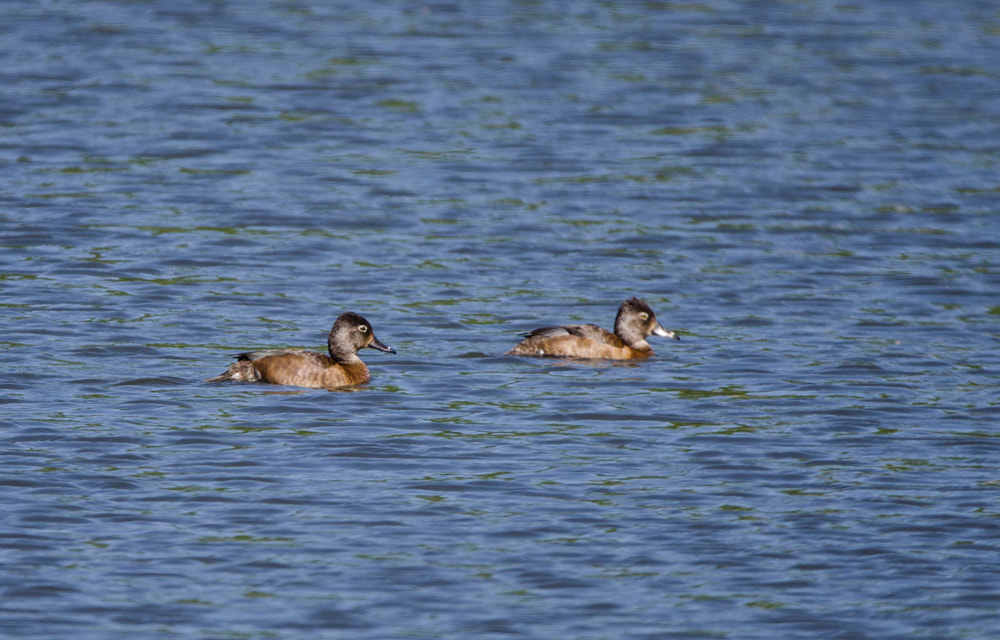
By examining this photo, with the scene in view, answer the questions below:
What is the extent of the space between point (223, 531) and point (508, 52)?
805 inches

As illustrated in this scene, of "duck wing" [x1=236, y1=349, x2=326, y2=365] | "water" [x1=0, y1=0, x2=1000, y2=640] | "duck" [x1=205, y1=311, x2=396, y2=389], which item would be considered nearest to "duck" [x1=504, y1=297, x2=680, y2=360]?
"water" [x1=0, y1=0, x2=1000, y2=640]

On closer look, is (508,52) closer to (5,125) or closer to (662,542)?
(5,125)

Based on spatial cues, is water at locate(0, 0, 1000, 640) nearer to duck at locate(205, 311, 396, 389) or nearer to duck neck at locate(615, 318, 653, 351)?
duck at locate(205, 311, 396, 389)

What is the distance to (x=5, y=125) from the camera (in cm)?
2472

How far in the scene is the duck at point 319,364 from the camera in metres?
14.4

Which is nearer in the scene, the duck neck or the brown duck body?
the brown duck body

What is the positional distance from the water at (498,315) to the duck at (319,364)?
0.56 feet

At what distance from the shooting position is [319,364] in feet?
48.0

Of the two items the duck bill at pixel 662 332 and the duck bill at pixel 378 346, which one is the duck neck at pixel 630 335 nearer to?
the duck bill at pixel 662 332

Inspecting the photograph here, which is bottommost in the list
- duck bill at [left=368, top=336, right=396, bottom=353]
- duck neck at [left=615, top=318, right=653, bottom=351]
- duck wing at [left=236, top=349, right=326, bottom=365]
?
duck neck at [left=615, top=318, right=653, bottom=351]

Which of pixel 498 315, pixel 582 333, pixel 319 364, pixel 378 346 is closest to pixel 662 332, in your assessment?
pixel 582 333

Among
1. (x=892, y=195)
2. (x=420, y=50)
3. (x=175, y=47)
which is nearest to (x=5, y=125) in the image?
(x=175, y=47)

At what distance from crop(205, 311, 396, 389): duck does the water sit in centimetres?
17

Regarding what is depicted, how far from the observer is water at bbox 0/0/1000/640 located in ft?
33.9
